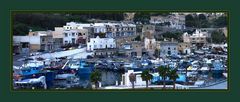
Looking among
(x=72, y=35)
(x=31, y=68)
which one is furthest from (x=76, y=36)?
(x=31, y=68)

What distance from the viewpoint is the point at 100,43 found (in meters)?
10.2

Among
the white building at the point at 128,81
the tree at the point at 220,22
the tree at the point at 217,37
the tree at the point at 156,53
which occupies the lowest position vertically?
the white building at the point at 128,81

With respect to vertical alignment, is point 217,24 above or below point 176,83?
above

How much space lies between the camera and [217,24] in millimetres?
10211

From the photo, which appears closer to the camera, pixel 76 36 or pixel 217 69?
pixel 76 36

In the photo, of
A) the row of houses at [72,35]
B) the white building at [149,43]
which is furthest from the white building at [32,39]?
the white building at [149,43]

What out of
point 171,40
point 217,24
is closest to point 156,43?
point 171,40

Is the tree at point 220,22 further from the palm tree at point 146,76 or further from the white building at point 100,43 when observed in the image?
the white building at point 100,43

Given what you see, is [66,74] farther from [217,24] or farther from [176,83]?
[217,24]

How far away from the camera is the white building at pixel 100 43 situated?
10188mm

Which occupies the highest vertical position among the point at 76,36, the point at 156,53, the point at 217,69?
the point at 76,36

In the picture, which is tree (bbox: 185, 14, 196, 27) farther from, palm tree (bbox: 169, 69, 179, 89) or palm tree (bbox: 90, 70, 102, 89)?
palm tree (bbox: 90, 70, 102, 89)

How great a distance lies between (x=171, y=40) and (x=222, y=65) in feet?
2.57

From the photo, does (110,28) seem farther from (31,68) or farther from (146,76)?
(31,68)
